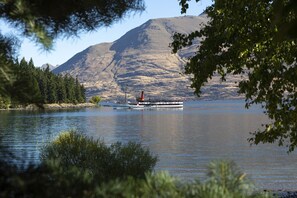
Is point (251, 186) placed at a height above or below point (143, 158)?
above

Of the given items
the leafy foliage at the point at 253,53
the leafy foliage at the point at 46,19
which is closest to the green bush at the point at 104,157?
the leafy foliage at the point at 253,53

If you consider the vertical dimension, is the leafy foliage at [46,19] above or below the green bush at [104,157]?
above

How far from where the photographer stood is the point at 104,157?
15711 millimetres

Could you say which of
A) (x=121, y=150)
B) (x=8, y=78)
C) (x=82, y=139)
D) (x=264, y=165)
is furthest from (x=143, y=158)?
(x=264, y=165)

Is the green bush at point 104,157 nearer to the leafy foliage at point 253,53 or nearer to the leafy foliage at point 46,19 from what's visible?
the leafy foliage at point 253,53

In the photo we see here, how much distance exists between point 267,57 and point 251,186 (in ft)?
34.2

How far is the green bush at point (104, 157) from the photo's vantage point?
1429cm

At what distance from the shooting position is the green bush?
14290mm

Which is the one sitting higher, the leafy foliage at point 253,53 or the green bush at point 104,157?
the leafy foliage at point 253,53

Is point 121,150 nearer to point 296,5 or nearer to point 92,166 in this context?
point 92,166

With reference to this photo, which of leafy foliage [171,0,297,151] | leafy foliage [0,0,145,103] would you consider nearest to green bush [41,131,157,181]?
leafy foliage [171,0,297,151]

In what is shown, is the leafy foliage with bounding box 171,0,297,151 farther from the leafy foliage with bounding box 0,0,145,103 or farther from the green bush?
the leafy foliage with bounding box 0,0,145,103

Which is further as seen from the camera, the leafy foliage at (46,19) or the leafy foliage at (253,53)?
the leafy foliage at (253,53)

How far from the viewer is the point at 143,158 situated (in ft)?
52.3
